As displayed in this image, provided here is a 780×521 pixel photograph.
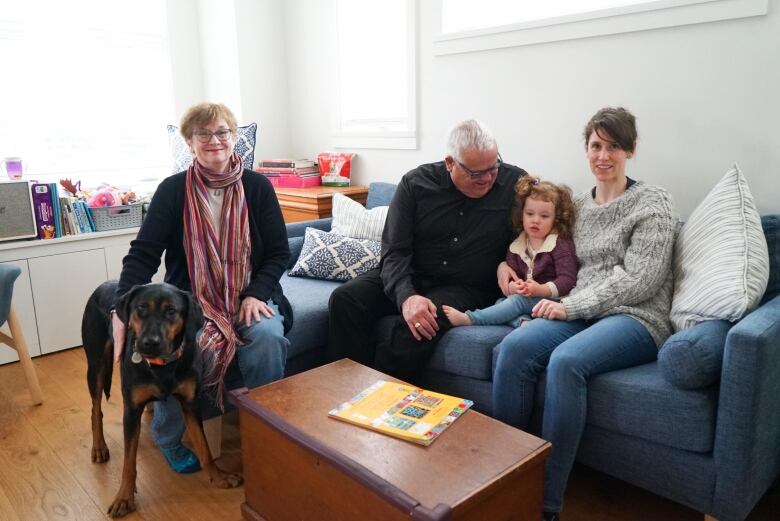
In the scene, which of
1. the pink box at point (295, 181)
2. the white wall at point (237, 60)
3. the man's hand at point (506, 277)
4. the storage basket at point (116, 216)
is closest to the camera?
the man's hand at point (506, 277)

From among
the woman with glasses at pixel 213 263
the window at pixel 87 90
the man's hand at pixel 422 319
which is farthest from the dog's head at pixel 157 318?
the window at pixel 87 90

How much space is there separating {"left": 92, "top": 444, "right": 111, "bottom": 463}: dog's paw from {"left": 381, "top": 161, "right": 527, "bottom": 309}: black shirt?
44.0 inches

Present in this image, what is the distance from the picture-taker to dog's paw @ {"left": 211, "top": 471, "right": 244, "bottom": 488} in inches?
74.4

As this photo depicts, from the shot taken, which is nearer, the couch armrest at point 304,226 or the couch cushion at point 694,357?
the couch cushion at point 694,357

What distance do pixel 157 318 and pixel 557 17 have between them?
195 centimetres

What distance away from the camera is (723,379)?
1.46 meters

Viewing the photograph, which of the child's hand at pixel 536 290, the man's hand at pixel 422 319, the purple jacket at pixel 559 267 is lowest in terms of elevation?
the man's hand at pixel 422 319

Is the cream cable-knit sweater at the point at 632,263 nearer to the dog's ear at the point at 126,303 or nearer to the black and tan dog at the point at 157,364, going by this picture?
the black and tan dog at the point at 157,364

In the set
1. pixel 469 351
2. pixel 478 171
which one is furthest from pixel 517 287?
pixel 478 171

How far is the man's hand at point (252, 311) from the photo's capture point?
1.98m

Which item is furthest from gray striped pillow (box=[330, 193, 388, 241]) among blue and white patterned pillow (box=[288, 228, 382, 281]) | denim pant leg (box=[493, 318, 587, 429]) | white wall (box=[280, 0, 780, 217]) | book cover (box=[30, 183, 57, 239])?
book cover (box=[30, 183, 57, 239])

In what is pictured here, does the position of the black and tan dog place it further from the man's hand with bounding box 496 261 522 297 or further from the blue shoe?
the man's hand with bounding box 496 261 522 297

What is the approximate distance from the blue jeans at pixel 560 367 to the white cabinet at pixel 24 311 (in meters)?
2.41

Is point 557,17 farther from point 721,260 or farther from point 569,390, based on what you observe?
point 569,390
